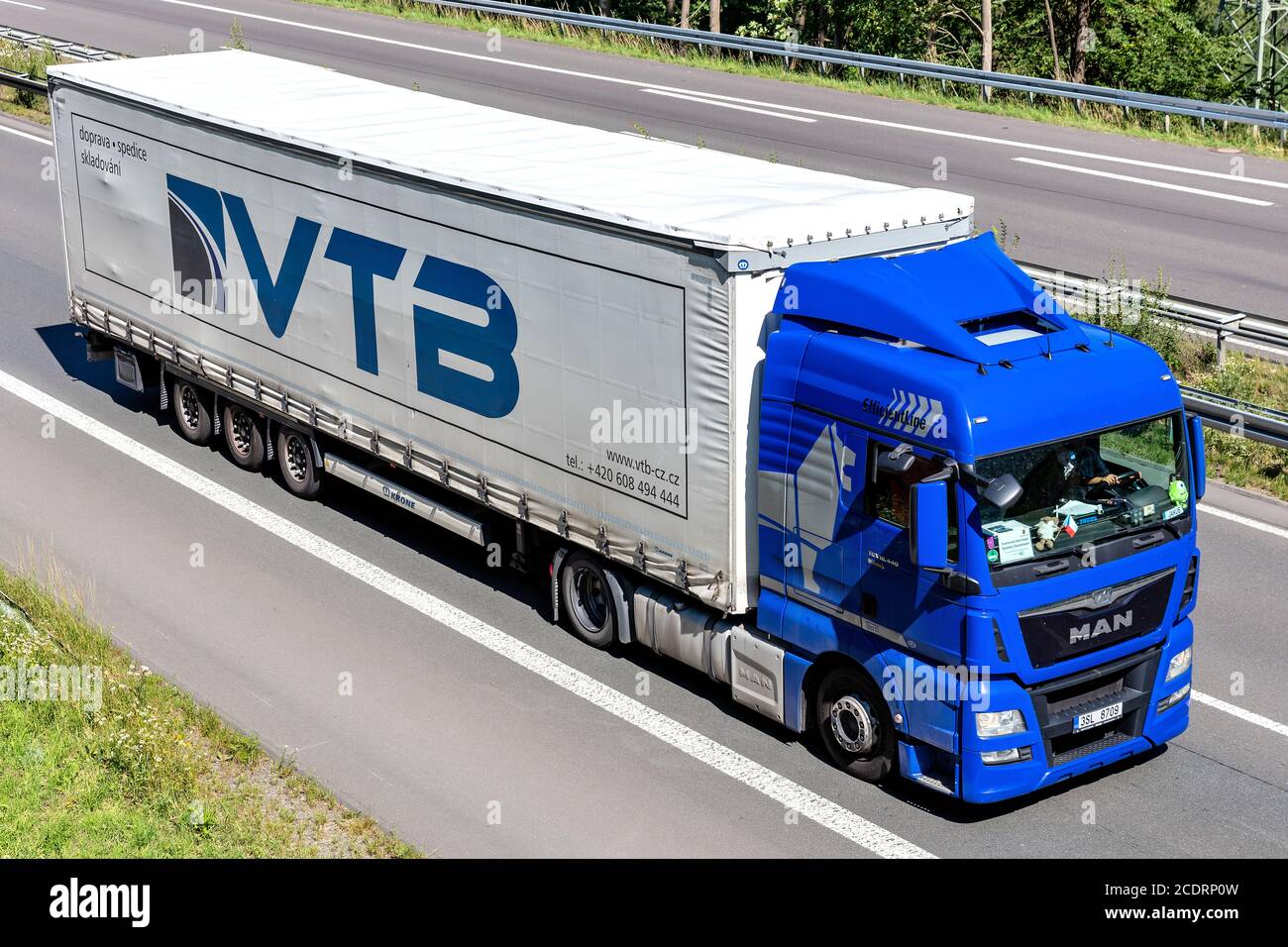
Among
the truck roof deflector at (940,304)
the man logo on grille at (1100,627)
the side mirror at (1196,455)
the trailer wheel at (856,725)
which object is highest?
the truck roof deflector at (940,304)

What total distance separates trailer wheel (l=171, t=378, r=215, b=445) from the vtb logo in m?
1.28

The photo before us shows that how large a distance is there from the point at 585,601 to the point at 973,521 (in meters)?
4.07

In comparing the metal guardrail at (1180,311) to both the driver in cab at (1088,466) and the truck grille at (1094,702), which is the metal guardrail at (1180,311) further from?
the truck grille at (1094,702)

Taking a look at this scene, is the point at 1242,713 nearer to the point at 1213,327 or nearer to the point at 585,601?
the point at 585,601

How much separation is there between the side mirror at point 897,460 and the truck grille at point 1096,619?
1100 mm

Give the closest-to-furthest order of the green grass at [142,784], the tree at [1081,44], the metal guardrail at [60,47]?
the green grass at [142,784], the metal guardrail at [60,47], the tree at [1081,44]

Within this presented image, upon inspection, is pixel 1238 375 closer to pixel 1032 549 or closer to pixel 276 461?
pixel 1032 549

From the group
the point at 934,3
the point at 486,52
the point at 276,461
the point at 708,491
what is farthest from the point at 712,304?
the point at 934,3

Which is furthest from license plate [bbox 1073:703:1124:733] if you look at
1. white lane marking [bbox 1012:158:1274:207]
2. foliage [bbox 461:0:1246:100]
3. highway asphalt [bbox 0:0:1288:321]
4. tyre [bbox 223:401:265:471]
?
foliage [bbox 461:0:1246:100]

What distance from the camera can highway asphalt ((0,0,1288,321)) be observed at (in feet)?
68.9

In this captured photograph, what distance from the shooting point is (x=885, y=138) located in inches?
1047

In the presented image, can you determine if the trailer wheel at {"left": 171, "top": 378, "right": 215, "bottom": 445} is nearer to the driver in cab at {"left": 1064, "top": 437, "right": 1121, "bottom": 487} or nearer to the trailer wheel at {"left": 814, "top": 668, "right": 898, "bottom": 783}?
the trailer wheel at {"left": 814, "top": 668, "right": 898, "bottom": 783}

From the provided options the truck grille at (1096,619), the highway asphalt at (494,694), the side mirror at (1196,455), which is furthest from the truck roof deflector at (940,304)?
A: the highway asphalt at (494,694)

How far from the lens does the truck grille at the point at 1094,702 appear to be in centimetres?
915
